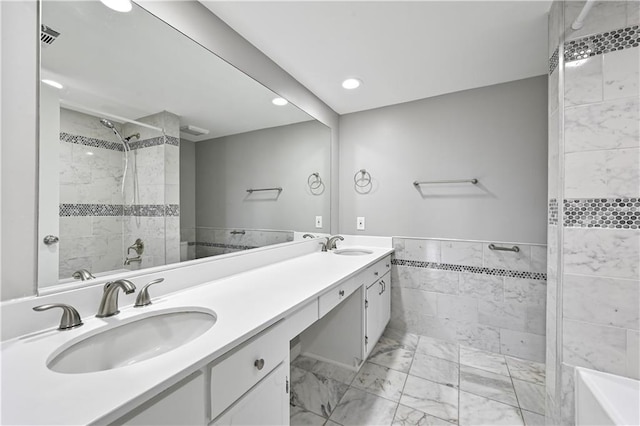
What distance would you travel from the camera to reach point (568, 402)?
47.6 inches

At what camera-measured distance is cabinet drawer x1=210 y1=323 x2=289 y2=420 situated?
0.73 m

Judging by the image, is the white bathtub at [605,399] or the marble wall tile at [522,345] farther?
the marble wall tile at [522,345]

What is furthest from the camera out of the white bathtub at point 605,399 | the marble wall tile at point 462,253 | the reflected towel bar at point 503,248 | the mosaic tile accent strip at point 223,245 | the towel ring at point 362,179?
the towel ring at point 362,179

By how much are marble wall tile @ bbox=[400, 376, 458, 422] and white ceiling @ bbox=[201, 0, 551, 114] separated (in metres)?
2.19

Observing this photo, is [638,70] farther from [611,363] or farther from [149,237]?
[149,237]

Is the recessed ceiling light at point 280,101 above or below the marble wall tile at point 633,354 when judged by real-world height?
above

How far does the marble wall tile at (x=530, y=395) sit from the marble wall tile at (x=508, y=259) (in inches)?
30.5

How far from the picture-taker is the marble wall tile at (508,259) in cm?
199

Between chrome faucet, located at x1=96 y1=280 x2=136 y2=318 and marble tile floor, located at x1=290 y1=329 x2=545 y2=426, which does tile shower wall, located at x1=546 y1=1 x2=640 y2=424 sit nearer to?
marble tile floor, located at x1=290 y1=329 x2=545 y2=426

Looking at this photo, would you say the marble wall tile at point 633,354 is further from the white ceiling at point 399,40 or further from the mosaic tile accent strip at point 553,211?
the white ceiling at point 399,40

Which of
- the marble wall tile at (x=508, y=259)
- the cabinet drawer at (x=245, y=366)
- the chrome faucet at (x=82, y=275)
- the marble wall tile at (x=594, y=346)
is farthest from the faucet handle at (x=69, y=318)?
the marble wall tile at (x=508, y=259)

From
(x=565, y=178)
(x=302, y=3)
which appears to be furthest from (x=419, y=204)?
(x=302, y=3)

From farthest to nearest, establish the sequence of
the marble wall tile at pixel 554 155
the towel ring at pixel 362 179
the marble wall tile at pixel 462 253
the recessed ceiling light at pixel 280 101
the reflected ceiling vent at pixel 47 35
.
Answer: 1. the towel ring at pixel 362 179
2. the marble wall tile at pixel 462 253
3. the recessed ceiling light at pixel 280 101
4. the marble wall tile at pixel 554 155
5. the reflected ceiling vent at pixel 47 35

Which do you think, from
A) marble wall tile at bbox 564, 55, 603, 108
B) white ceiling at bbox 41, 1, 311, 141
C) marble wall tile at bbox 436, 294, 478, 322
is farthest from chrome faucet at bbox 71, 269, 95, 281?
marble wall tile at bbox 436, 294, 478, 322
